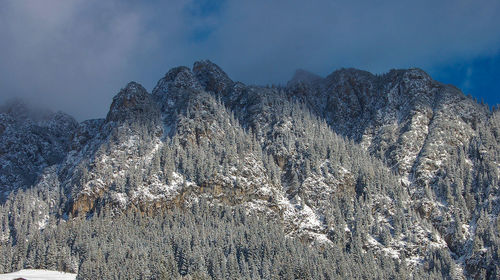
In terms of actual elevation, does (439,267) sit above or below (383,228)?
below

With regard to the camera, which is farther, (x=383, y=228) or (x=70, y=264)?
(x=383, y=228)

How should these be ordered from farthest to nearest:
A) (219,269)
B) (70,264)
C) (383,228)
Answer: (383,228), (70,264), (219,269)

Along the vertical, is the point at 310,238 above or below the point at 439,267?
above

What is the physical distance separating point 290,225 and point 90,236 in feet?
228

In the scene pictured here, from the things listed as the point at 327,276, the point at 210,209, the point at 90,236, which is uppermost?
the point at 210,209

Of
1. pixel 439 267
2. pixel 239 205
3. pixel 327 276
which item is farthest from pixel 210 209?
pixel 439 267

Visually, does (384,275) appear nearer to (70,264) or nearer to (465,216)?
(465,216)

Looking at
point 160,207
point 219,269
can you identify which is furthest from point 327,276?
point 160,207

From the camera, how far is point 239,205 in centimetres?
19338

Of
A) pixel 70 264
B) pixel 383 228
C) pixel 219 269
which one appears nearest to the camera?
pixel 219 269

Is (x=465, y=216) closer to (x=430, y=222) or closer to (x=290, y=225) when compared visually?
(x=430, y=222)

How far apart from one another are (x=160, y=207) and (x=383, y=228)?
7964cm

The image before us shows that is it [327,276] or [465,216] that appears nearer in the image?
[327,276]

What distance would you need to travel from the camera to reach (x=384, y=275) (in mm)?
163375
